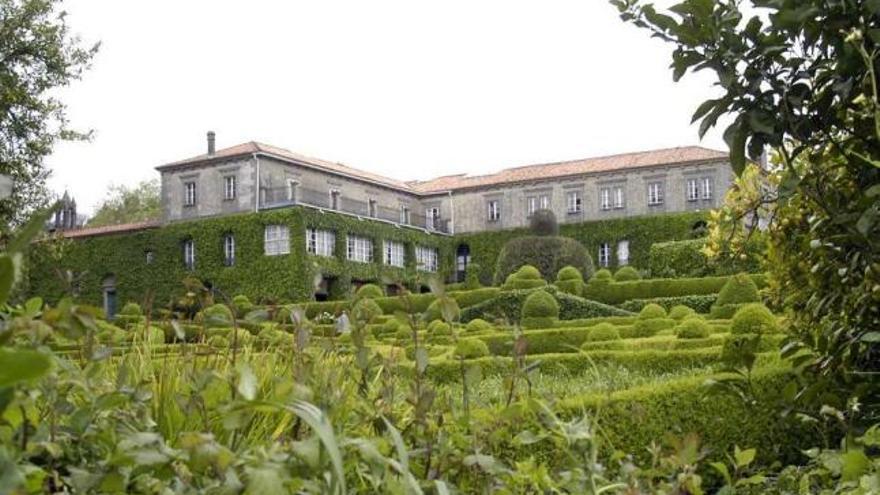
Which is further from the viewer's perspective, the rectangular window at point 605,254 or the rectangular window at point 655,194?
the rectangular window at point 655,194

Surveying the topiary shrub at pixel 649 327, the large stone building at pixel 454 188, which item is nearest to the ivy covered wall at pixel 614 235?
the large stone building at pixel 454 188

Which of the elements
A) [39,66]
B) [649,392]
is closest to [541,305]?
[39,66]

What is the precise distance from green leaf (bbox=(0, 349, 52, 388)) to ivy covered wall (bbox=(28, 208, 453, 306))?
113 ft

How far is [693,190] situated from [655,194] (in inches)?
68.8

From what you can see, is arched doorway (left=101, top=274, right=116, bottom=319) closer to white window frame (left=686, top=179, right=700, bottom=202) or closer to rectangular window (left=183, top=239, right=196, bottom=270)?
rectangular window (left=183, top=239, right=196, bottom=270)

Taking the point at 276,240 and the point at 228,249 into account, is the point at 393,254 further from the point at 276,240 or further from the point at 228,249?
the point at 228,249

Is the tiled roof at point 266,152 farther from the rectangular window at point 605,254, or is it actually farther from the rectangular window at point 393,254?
the rectangular window at point 605,254

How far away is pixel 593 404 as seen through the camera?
6047 mm

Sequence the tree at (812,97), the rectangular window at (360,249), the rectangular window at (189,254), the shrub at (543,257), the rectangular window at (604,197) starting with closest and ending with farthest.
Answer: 1. the tree at (812,97)
2. the shrub at (543,257)
3. the rectangular window at (189,254)
4. the rectangular window at (360,249)
5. the rectangular window at (604,197)

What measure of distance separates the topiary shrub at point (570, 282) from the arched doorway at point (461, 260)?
697 inches

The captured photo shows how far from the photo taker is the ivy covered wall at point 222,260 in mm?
36188

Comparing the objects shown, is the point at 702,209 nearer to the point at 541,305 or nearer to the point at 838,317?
the point at 541,305

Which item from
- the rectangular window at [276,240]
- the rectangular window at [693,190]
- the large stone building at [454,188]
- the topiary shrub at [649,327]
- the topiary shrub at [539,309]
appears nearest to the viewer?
the topiary shrub at [649,327]

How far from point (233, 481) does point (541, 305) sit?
19.4 m
